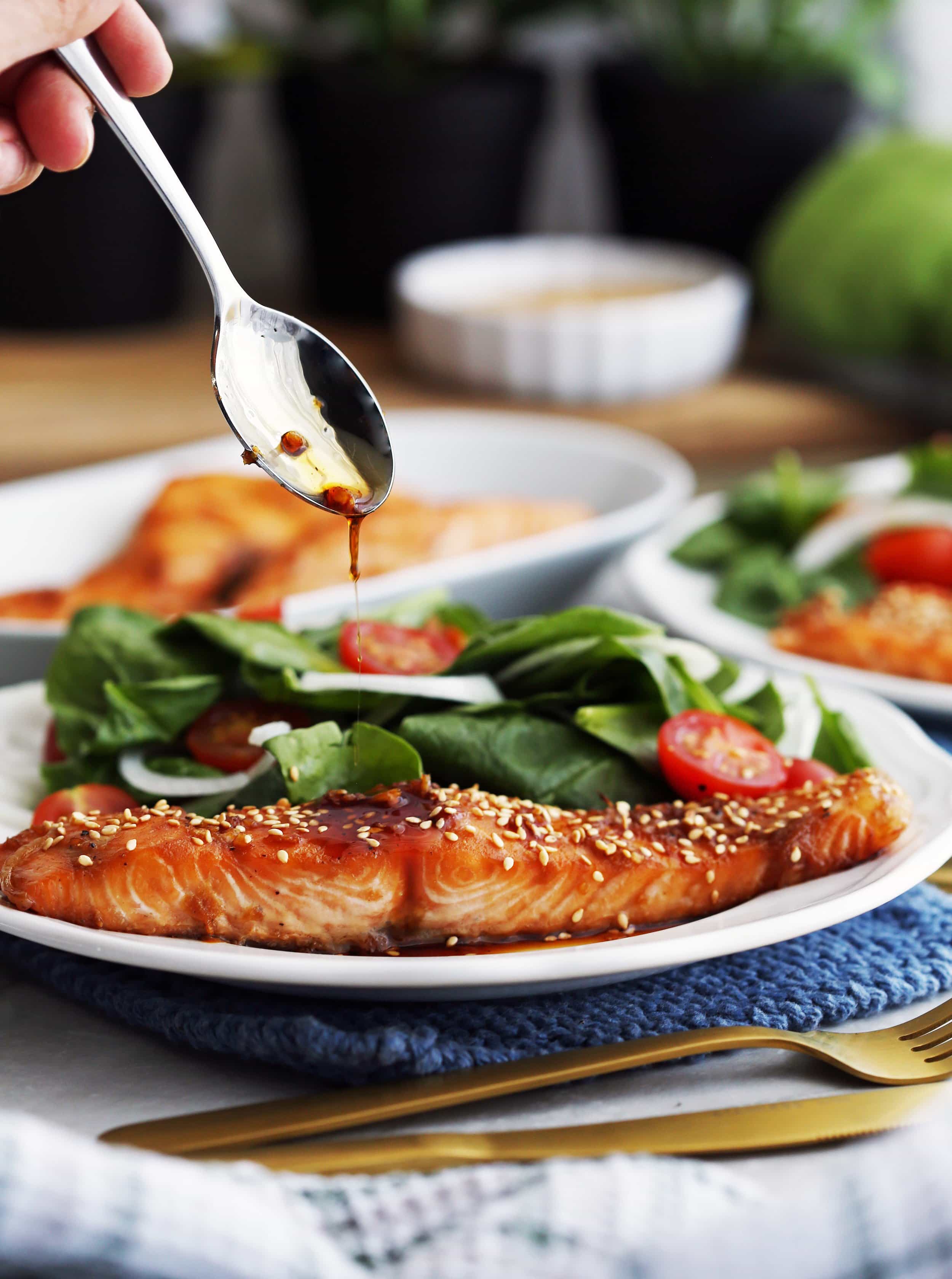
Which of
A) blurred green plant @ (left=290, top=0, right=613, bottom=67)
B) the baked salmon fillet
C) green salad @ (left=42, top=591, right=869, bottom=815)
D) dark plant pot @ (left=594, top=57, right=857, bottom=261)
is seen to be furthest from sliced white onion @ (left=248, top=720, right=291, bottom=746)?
dark plant pot @ (left=594, top=57, right=857, bottom=261)

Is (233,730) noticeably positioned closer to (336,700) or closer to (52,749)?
(336,700)

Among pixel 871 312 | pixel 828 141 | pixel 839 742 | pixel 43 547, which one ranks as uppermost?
pixel 828 141

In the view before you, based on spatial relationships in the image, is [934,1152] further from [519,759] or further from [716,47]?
[716,47]

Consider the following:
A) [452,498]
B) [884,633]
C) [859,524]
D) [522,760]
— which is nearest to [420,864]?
[522,760]

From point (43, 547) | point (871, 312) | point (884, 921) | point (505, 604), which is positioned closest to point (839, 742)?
point (884, 921)

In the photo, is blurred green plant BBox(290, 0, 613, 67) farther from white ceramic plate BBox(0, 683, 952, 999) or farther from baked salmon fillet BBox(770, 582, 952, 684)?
white ceramic plate BBox(0, 683, 952, 999)

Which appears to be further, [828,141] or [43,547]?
[828,141]
